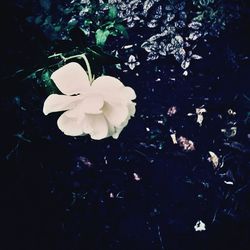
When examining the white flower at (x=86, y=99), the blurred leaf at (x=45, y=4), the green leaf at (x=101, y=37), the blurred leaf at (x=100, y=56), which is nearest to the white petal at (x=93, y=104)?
the white flower at (x=86, y=99)

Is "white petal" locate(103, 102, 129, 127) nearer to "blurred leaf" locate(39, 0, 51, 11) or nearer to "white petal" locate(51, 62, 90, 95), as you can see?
"white petal" locate(51, 62, 90, 95)

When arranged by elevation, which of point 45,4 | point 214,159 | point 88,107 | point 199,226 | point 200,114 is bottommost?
point 199,226

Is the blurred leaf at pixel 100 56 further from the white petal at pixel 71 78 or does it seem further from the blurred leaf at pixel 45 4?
the blurred leaf at pixel 45 4

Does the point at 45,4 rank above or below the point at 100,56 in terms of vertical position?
below

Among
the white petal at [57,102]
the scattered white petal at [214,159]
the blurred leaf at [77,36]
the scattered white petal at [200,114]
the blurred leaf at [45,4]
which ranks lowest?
the scattered white petal at [214,159]

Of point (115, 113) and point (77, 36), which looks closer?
point (115, 113)

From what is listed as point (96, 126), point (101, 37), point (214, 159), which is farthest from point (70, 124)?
point (214, 159)

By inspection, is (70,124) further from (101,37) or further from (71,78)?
(101,37)
